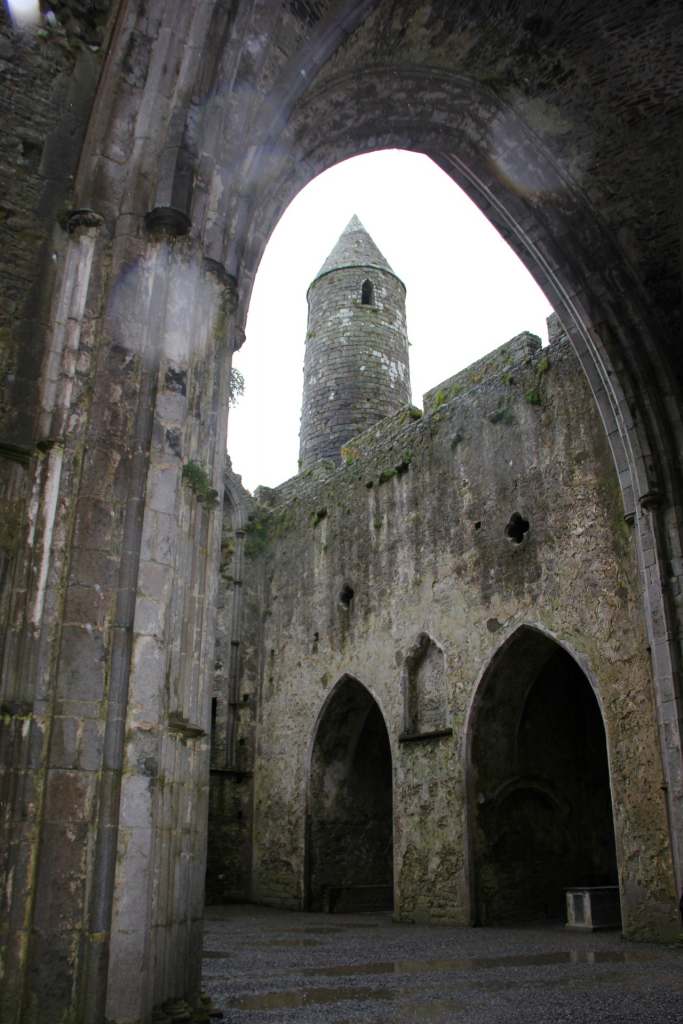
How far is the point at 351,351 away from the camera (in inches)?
685

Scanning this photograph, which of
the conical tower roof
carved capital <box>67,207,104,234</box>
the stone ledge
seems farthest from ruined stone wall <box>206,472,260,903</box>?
carved capital <box>67,207,104,234</box>

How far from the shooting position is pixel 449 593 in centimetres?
1065

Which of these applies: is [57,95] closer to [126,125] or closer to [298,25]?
[126,125]

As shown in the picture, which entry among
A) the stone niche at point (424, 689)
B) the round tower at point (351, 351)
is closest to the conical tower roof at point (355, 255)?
the round tower at point (351, 351)

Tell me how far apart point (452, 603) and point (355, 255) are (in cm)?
1028

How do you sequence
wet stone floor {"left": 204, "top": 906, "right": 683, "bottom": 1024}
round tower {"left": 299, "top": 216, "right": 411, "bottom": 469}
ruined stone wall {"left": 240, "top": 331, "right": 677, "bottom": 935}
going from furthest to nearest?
round tower {"left": 299, "top": 216, "right": 411, "bottom": 469} → ruined stone wall {"left": 240, "top": 331, "right": 677, "bottom": 935} → wet stone floor {"left": 204, "top": 906, "right": 683, "bottom": 1024}

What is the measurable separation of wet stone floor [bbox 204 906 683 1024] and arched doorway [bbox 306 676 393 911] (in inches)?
127

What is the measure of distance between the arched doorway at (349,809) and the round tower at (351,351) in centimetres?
509

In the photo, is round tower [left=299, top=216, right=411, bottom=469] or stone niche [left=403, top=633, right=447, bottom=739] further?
round tower [left=299, top=216, right=411, bottom=469]

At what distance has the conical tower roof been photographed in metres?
18.6

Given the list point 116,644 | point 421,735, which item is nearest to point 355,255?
point 421,735

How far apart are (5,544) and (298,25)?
373 cm

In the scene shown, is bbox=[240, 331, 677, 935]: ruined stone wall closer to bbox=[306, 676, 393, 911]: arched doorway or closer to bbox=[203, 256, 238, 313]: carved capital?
bbox=[306, 676, 393, 911]: arched doorway

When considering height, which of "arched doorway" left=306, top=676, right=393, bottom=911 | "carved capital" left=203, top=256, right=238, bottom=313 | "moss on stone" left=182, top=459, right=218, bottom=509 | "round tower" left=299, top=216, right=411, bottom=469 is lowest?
"arched doorway" left=306, top=676, right=393, bottom=911
